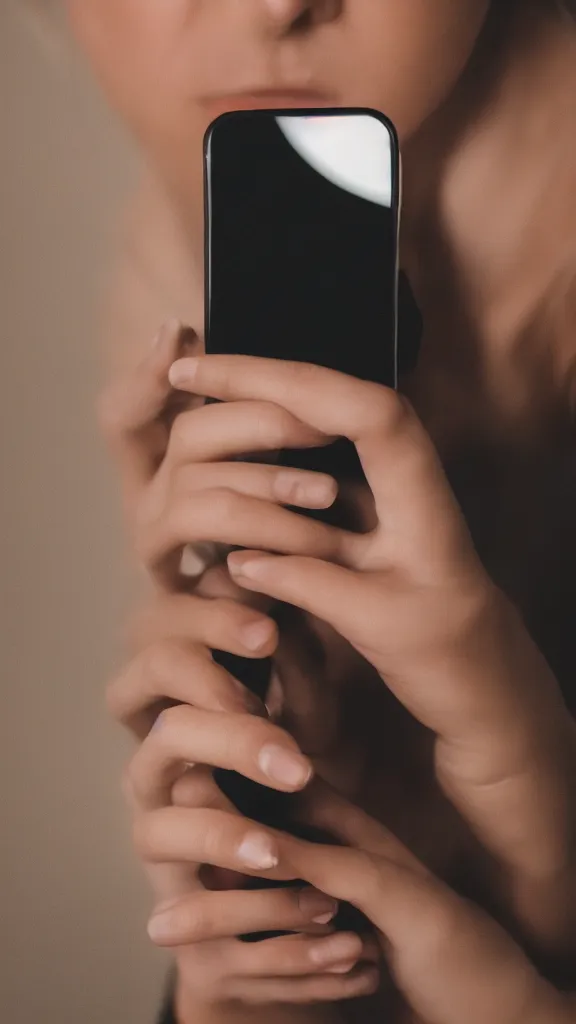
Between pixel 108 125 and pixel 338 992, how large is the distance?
1.02 ft

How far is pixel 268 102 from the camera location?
309mm

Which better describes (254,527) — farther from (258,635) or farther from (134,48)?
(134,48)

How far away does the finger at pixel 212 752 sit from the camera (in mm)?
290

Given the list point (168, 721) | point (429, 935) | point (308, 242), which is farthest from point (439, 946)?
point (308, 242)

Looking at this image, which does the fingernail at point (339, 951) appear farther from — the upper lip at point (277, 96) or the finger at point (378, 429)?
the upper lip at point (277, 96)

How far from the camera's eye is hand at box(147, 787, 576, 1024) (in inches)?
Result: 12.5

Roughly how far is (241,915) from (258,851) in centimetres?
3

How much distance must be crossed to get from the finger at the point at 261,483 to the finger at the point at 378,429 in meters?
0.01

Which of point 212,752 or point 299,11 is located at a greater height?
point 299,11

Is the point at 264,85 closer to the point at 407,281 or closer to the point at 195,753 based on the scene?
the point at 407,281

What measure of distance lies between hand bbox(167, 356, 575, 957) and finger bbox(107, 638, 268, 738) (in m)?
0.03

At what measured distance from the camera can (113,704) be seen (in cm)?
35

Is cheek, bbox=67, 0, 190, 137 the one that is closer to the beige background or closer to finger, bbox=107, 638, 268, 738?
the beige background

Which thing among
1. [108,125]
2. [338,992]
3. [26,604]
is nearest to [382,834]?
[338,992]
